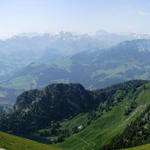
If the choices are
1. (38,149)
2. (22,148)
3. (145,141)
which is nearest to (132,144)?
(145,141)

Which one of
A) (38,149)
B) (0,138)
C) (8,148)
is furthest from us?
(38,149)

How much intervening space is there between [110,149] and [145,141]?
107 feet

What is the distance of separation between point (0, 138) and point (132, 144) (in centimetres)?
13422

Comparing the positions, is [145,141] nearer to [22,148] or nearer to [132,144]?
[132,144]

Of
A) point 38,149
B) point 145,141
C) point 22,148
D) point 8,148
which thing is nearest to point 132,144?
point 145,141

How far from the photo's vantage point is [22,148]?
99250 mm

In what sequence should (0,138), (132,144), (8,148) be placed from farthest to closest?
(132,144)
(0,138)
(8,148)

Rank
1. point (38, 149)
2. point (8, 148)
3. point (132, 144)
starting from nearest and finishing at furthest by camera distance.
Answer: point (8, 148)
point (38, 149)
point (132, 144)

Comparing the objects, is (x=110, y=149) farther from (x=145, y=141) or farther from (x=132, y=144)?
(x=145, y=141)

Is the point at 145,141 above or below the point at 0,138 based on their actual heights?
below

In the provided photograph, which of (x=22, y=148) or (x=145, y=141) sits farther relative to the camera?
(x=145, y=141)

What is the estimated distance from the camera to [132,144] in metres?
196

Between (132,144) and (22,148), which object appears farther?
(132,144)

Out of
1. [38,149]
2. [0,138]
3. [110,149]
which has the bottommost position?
[110,149]
